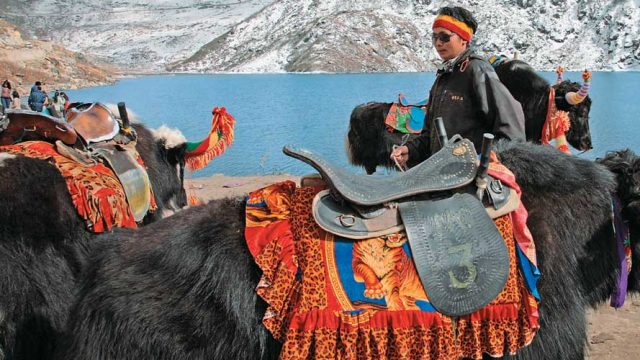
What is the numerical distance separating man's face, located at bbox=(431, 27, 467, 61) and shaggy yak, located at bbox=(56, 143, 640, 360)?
0.74 meters

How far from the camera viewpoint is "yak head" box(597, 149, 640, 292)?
1667 millimetres

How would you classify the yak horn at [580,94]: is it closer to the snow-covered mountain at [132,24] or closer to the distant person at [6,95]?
the distant person at [6,95]

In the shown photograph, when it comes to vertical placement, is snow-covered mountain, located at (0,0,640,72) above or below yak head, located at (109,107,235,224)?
above

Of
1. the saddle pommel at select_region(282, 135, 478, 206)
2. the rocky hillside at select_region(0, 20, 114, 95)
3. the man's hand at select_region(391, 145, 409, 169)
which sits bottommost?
the rocky hillside at select_region(0, 20, 114, 95)

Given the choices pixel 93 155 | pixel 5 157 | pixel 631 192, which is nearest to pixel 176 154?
pixel 93 155

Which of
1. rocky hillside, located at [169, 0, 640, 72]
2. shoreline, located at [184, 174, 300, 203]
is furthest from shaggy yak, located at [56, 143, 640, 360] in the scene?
rocky hillside, located at [169, 0, 640, 72]

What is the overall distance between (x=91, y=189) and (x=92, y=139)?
0.73m

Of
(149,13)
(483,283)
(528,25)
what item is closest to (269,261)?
(483,283)

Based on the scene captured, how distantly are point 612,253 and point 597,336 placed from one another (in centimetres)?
189

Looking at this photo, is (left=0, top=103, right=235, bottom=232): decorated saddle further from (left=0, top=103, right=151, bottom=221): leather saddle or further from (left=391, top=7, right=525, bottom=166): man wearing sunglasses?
(left=391, top=7, right=525, bottom=166): man wearing sunglasses

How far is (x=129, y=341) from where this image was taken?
5.05ft

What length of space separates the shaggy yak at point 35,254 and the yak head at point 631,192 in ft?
6.51

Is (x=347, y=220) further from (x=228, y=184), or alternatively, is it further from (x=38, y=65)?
(x=38, y=65)

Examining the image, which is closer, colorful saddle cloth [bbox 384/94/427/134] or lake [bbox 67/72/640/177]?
colorful saddle cloth [bbox 384/94/427/134]
